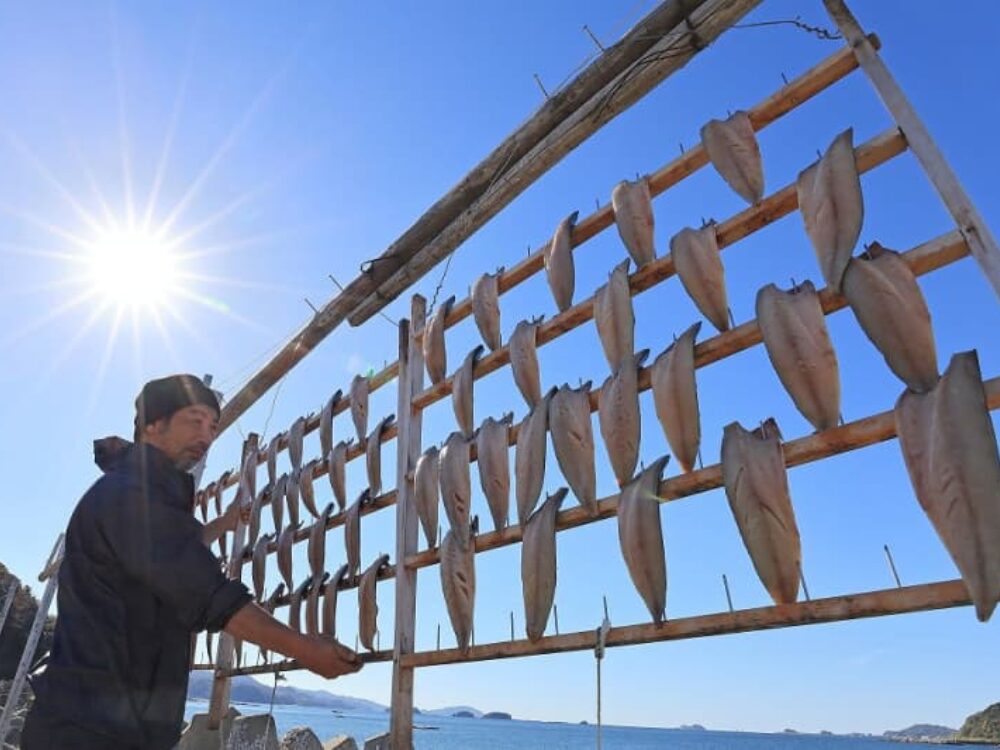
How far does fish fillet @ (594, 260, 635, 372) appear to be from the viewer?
2252mm

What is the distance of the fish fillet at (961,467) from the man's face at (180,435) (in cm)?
171

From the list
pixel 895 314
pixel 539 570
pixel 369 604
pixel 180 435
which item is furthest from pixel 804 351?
pixel 369 604

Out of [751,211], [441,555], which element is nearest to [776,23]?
[751,211]

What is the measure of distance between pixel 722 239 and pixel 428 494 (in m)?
1.38

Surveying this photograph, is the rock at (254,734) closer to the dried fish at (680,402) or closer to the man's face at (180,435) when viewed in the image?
the man's face at (180,435)

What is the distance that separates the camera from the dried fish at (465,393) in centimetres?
277

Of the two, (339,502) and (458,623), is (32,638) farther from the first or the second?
(458,623)

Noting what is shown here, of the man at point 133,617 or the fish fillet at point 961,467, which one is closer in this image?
the fish fillet at point 961,467

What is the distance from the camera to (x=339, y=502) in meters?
3.47

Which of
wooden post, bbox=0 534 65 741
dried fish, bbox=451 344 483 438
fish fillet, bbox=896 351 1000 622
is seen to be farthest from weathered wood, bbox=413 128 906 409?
wooden post, bbox=0 534 65 741

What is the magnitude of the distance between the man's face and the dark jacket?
0.65 ft

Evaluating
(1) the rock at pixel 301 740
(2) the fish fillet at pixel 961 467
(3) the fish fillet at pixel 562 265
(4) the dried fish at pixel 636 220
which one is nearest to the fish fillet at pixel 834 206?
(2) the fish fillet at pixel 961 467

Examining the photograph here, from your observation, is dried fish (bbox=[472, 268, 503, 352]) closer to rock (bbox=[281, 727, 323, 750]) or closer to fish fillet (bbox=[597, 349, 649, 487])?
fish fillet (bbox=[597, 349, 649, 487])

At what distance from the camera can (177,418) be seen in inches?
75.9
